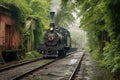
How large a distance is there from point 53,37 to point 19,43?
3.57 meters

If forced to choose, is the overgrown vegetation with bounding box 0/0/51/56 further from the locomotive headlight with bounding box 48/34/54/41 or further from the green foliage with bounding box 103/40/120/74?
the green foliage with bounding box 103/40/120/74

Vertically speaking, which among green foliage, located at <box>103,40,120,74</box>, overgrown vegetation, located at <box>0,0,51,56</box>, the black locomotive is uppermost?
overgrown vegetation, located at <box>0,0,51,56</box>

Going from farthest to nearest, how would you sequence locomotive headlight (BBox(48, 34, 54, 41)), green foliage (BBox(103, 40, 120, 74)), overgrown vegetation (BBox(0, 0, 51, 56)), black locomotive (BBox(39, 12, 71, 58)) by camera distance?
1. locomotive headlight (BBox(48, 34, 54, 41))
2. black locomotive (BBox(39, 12, 71, 58))
3. overgrown vegetation (BBox(0, 0, 51, 56))
4. green foliage (BBox(103, 40, 120, 74))

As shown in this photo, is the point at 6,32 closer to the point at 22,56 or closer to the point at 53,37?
the point at 22,56

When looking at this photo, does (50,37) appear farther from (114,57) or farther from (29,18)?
(114,57)

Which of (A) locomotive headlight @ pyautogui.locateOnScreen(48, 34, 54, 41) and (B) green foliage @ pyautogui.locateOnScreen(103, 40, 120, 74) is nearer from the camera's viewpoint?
(B) green foliage @ pyautogui.locateOnScreen(103, 40, 120, 74)

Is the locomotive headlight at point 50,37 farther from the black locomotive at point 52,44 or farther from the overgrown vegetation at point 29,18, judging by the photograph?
the overgrown vegetation at point 29,18

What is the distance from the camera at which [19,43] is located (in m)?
26.2

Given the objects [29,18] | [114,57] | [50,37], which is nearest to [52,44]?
[50,37]

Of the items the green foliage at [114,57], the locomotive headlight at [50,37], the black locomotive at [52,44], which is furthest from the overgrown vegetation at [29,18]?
the green foliage at [114,57]

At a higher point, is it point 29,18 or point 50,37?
point 29,18

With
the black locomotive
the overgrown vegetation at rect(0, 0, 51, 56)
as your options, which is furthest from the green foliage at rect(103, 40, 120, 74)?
the black locomotive

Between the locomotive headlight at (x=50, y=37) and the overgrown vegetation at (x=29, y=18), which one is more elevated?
the overgrown vegetation at (x=29, y=18)

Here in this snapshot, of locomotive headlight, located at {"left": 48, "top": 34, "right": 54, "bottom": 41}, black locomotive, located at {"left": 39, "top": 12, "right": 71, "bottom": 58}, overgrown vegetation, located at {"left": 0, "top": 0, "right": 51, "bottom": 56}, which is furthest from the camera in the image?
locomotive headlight, located at {"left": 48, "top": 34, "right": 54, "bottom": 41}
